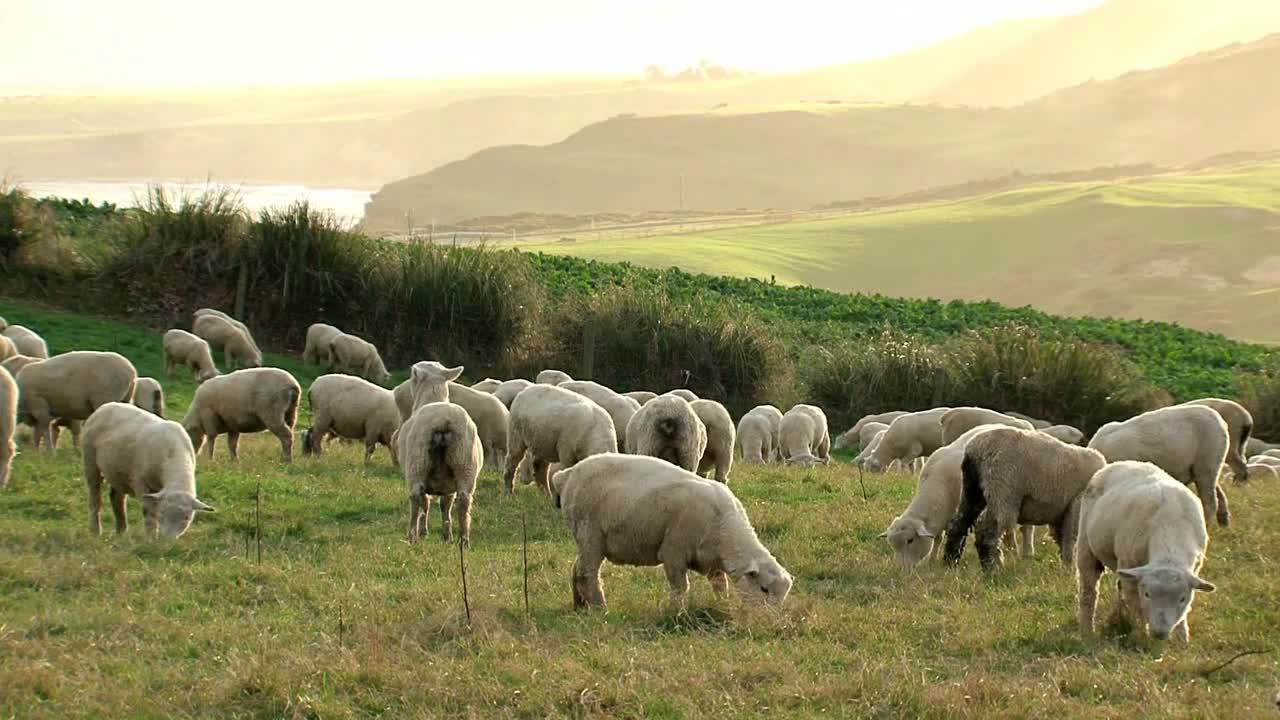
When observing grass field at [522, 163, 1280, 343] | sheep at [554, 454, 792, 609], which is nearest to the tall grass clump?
sheep at [554, 454, 792, 609]

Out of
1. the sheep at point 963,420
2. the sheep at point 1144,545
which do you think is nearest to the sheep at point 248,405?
the sheep at point 963,420

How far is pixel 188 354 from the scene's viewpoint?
89.7 feet

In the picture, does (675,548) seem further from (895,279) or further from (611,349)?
(895,279)

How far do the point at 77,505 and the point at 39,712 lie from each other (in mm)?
7098

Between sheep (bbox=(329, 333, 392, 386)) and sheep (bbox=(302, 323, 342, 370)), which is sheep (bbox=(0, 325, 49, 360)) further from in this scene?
sheep (bbox=(302, 323, 342, 370))

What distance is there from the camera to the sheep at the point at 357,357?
32.0 m

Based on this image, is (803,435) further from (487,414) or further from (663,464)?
(663,464)

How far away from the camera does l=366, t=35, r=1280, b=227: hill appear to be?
169000mm

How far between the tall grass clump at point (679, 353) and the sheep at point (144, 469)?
20.4m

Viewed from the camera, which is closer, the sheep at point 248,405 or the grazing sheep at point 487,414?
the sheep at point 248,405

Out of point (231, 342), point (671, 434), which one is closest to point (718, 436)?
point (671, 434)

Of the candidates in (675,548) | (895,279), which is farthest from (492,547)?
(895,279)

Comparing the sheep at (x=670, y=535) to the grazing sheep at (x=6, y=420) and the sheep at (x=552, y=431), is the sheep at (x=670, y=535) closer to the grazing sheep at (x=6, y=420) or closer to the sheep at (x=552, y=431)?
the sheep at (x=552, y=431)

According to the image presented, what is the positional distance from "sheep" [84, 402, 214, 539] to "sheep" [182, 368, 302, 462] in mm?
4328
